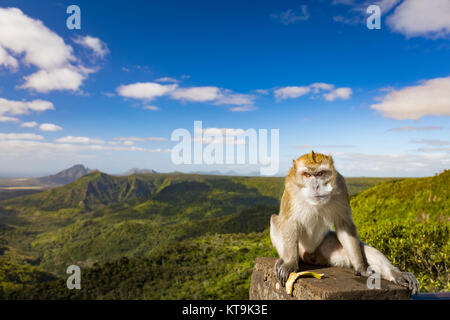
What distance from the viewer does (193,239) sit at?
205ft

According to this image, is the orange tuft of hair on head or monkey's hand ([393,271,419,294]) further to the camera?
the orange tuft of hair on head

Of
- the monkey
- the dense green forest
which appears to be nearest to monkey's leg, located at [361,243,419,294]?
→ the monkey

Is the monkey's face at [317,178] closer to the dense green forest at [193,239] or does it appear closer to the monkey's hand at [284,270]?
the monkey's hand at [284,270]

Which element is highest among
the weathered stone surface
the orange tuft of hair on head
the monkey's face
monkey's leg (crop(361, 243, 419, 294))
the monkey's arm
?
the orange tuft of hair on head

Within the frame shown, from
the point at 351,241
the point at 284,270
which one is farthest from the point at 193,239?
the point at 351,241

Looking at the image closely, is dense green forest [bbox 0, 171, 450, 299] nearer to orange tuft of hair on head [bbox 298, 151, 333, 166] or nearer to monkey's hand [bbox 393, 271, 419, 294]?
orange tuft of hair on head [bbox 298, 151, 333, 166]

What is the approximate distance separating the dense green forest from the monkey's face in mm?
2154

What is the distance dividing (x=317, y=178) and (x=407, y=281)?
6.13 ft

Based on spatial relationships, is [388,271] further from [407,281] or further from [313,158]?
[313,158]

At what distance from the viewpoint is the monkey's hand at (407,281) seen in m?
4.36

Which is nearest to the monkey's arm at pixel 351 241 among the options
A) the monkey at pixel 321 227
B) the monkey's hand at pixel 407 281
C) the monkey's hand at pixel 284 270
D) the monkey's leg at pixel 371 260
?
the monkey at pixel 321 227

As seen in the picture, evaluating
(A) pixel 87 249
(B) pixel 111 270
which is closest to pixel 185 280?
(B) pixel 111 270

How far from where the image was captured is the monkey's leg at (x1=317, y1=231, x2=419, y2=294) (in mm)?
4414
